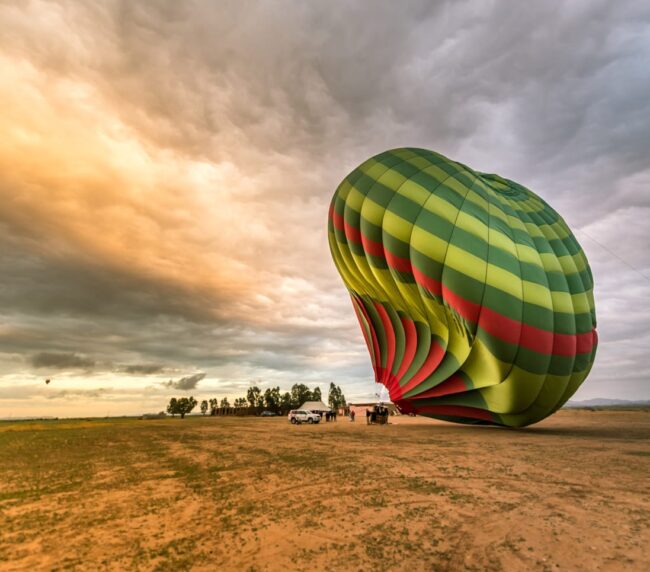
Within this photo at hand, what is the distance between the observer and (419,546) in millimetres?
5254

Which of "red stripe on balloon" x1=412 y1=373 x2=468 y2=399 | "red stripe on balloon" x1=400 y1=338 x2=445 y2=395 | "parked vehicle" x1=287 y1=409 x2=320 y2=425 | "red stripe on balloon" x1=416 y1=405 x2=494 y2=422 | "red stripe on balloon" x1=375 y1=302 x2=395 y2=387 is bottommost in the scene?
"parked vehicle" x1=287 y1=409 x2=320 y2=425

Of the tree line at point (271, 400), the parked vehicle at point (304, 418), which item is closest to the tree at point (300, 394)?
the tree line at point (271, 400)

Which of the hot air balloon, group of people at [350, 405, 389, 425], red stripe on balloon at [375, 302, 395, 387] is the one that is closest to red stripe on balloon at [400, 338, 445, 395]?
the hot air balloon

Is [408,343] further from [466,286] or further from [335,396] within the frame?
[335,396]

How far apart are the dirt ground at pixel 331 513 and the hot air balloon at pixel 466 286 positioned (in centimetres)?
542

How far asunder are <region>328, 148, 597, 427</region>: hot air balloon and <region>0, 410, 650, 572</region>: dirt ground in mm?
5425

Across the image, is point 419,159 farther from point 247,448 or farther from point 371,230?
point 247,448

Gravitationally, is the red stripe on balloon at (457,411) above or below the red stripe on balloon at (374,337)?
below

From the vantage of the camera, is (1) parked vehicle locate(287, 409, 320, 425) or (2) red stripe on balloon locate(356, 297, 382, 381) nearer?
(2) red stripe on balloon locate(356, 297, 382, 381)

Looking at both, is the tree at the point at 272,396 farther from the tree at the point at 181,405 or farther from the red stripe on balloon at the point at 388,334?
the red stripe on balloon at the point at 388,334

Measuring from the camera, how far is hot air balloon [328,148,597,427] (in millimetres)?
16109

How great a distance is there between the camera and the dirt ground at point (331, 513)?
4.96 meters

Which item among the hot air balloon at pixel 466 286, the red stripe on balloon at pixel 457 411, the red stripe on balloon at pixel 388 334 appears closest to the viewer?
the hot air balloon at pixel 466 286

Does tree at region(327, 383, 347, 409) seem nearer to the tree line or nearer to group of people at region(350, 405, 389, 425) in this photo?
the tree line
